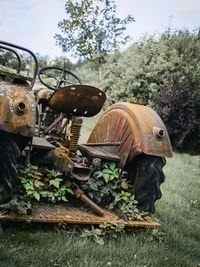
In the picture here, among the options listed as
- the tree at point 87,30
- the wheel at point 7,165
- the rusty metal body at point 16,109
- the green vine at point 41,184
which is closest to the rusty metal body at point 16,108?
the rusty metal body at point 16,109

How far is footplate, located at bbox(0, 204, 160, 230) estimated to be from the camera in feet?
8.21

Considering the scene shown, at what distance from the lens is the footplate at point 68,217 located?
98.6 inches

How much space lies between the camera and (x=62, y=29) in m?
21.7

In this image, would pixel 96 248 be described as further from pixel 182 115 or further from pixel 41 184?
pixel 182 115

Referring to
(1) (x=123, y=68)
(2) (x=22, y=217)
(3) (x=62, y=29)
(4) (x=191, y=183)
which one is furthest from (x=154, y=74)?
(2) (x=22, y=217)

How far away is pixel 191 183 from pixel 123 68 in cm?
1020

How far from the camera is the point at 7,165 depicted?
241 centimetres

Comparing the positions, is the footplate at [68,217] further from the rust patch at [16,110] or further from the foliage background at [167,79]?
the foliage background at [167,79]

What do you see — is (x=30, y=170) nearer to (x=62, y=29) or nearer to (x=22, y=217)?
(x=22, y=217)

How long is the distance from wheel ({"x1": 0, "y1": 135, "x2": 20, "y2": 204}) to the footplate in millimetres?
175

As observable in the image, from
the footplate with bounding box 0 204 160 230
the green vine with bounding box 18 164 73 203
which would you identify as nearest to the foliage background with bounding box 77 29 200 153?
the footplate with bounding box 0 204 160 230

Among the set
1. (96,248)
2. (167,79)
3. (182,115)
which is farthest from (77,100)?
(167,79)

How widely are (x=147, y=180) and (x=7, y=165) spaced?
4.34 feet

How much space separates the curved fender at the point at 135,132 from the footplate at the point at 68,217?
23.7 inches
